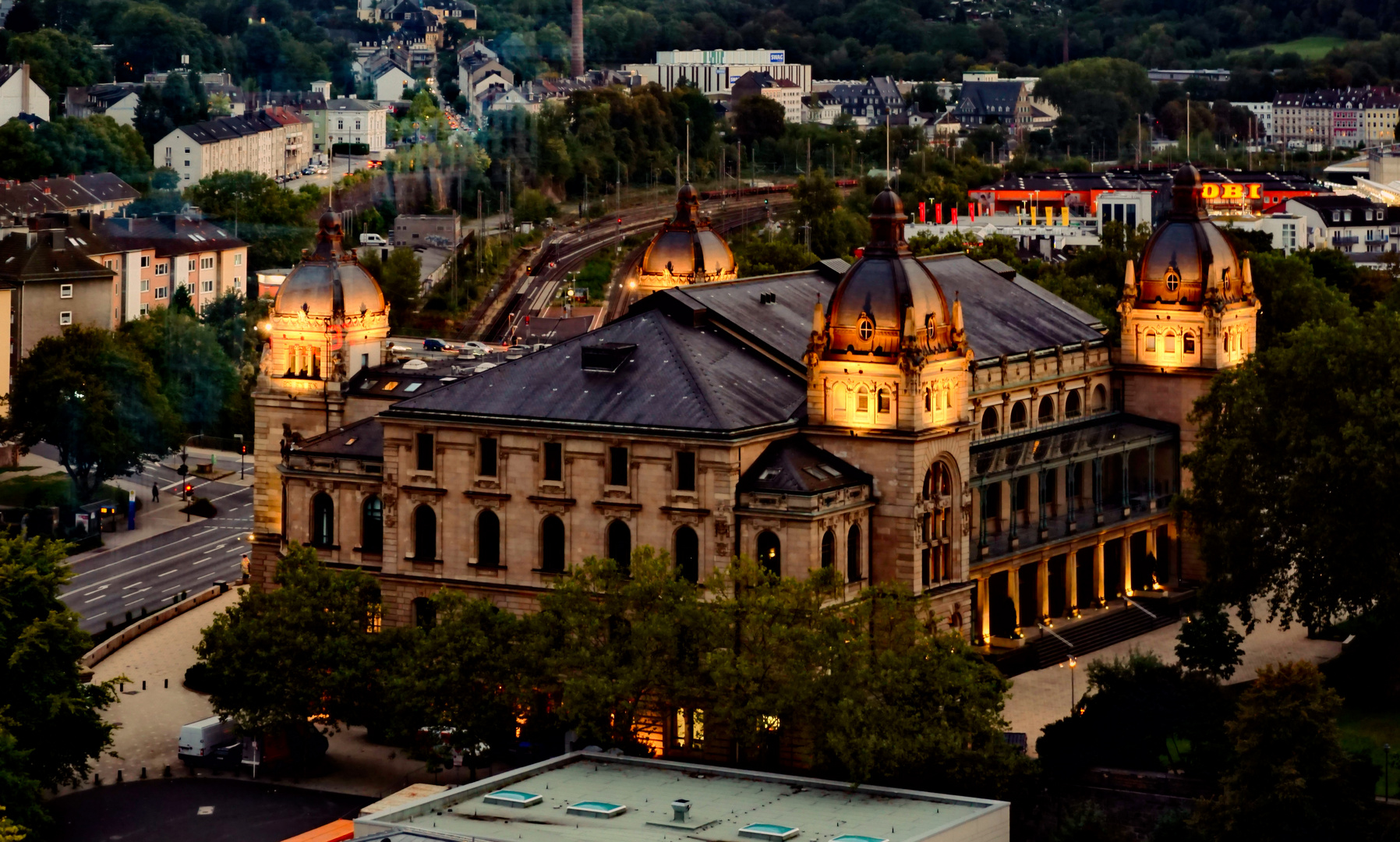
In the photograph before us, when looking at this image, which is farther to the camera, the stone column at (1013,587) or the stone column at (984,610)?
the stone column at (1013,587)

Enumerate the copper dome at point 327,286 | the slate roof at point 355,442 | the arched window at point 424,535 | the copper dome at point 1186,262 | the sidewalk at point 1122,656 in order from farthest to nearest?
the copper dome at point 1186,262, the copper dome at point 327,286, the slate roof at point 355,442, the arched window at point 424,535, the sidewalk at point 1122,656

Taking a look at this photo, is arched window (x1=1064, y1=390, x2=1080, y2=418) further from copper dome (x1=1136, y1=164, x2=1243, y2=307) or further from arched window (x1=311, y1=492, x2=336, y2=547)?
arched window (x1=311, y1=492, x2=336, y2=547)

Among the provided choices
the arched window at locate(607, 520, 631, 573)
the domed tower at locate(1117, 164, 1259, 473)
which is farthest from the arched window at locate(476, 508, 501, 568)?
the domed tower at locate(1117, 164, 1259, 473)

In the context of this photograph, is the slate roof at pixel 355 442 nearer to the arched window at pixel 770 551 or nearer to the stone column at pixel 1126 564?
the arched window at pixel 770 551

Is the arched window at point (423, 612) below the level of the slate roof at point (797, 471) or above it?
below

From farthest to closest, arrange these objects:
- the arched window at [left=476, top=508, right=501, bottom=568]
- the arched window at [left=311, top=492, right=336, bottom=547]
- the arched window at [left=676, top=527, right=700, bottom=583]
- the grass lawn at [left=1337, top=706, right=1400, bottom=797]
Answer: the arched window at [left=311, top=492, right=336, bottom=547] < the arched window at [left=476, top=508, right=501, bottom=568] < the arched window at [left=676, top=527, right=700, bottom=583] < the grass lawn at [left=1337, top=706, right=1400, bottom=797]

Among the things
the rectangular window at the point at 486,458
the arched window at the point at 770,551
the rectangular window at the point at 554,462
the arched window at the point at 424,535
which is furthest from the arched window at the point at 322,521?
the arched window at the point at 770,551

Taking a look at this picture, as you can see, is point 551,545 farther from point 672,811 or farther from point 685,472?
point 672,811
